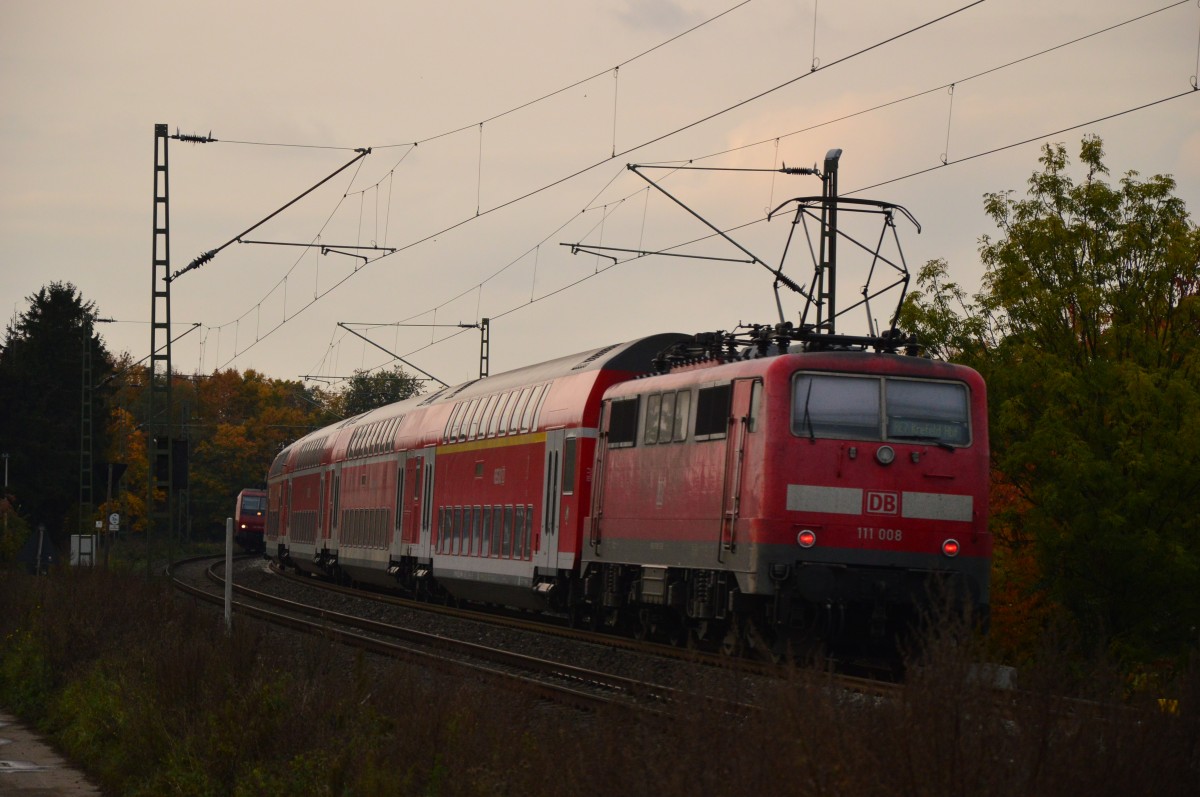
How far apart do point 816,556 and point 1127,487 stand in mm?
10236

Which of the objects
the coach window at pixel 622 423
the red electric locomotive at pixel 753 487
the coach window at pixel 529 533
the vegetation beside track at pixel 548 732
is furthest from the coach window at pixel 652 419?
the vegetation beside track at pixel 548 732

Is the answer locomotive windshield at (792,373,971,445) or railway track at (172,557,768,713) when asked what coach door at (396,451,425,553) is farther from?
locomotive windshield at (792,373,971,445)

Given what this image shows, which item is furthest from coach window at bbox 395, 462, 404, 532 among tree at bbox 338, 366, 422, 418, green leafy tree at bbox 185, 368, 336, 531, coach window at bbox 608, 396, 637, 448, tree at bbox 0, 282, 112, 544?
tree at bbox 338, 366, 422, 418

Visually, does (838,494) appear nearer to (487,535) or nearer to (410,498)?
(487,535)

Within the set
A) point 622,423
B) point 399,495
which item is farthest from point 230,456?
point 622,423

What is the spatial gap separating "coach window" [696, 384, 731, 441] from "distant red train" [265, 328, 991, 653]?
0.11 ft

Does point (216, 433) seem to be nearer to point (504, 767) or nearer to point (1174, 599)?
point (1174, 599)

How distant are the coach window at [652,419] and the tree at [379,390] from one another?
98903 mm

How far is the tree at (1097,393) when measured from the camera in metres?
26.0

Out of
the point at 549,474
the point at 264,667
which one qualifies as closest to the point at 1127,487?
the point at 549,474

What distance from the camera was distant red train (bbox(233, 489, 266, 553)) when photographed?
8150cm

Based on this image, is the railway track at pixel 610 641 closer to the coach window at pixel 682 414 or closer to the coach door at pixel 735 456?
the coach door at pixel 735 456

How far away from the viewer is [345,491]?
44.5 metres

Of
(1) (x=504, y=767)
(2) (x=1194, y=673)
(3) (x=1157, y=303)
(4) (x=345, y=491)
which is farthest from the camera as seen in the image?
(4) (x=345, y=491)
